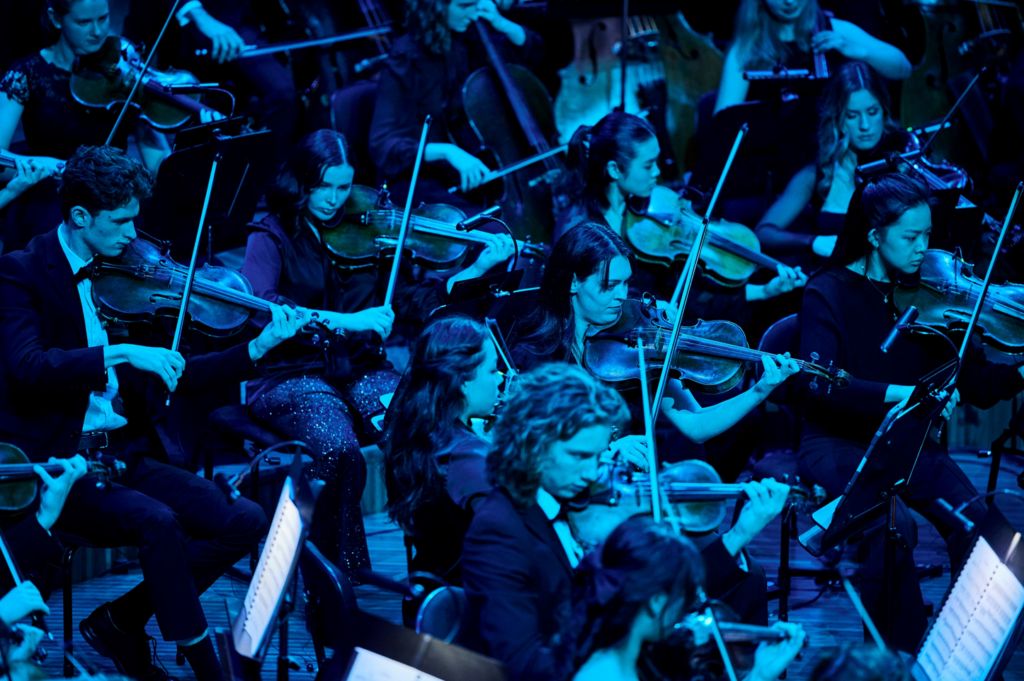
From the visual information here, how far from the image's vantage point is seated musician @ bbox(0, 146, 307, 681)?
2658 mm

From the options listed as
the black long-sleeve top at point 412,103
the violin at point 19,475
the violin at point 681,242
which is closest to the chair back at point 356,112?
the black long-sleeve top at point 412,103

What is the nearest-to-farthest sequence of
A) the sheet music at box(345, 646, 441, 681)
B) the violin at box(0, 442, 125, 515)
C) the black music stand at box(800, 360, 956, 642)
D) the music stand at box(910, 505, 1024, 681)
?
the sheet music at box(345, 646, 441, 681) → the music stand at box(910, 505, 1024, 681) → the violin at box(0, 442, 125, 515) → the black music stand at box(800, 360, 956, 642)

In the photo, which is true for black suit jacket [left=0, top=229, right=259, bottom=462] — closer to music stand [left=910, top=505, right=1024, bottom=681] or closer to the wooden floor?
the wooden floor

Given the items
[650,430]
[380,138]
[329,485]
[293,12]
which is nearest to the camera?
[650,430]

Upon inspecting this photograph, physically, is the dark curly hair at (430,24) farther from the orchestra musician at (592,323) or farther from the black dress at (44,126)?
the orchestra musician at (592,323)

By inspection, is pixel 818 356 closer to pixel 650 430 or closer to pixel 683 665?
pixel 650 430

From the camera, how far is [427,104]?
431 centimetres

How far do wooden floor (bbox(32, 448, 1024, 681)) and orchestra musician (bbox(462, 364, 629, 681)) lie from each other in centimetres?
90

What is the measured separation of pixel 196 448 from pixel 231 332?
426 mm

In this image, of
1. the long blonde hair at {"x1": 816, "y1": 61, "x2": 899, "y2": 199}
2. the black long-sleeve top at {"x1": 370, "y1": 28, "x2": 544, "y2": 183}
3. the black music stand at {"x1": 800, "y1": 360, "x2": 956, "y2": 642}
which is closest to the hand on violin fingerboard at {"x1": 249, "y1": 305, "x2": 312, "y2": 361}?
the black long-sleeve top at {"x1": 370, "y1": 28, "x2": 544, "y2": 183}

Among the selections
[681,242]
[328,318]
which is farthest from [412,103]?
[328,318]

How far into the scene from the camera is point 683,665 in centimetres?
183

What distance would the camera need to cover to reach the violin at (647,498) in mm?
2160

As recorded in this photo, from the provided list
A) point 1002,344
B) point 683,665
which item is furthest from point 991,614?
point 1002,344
